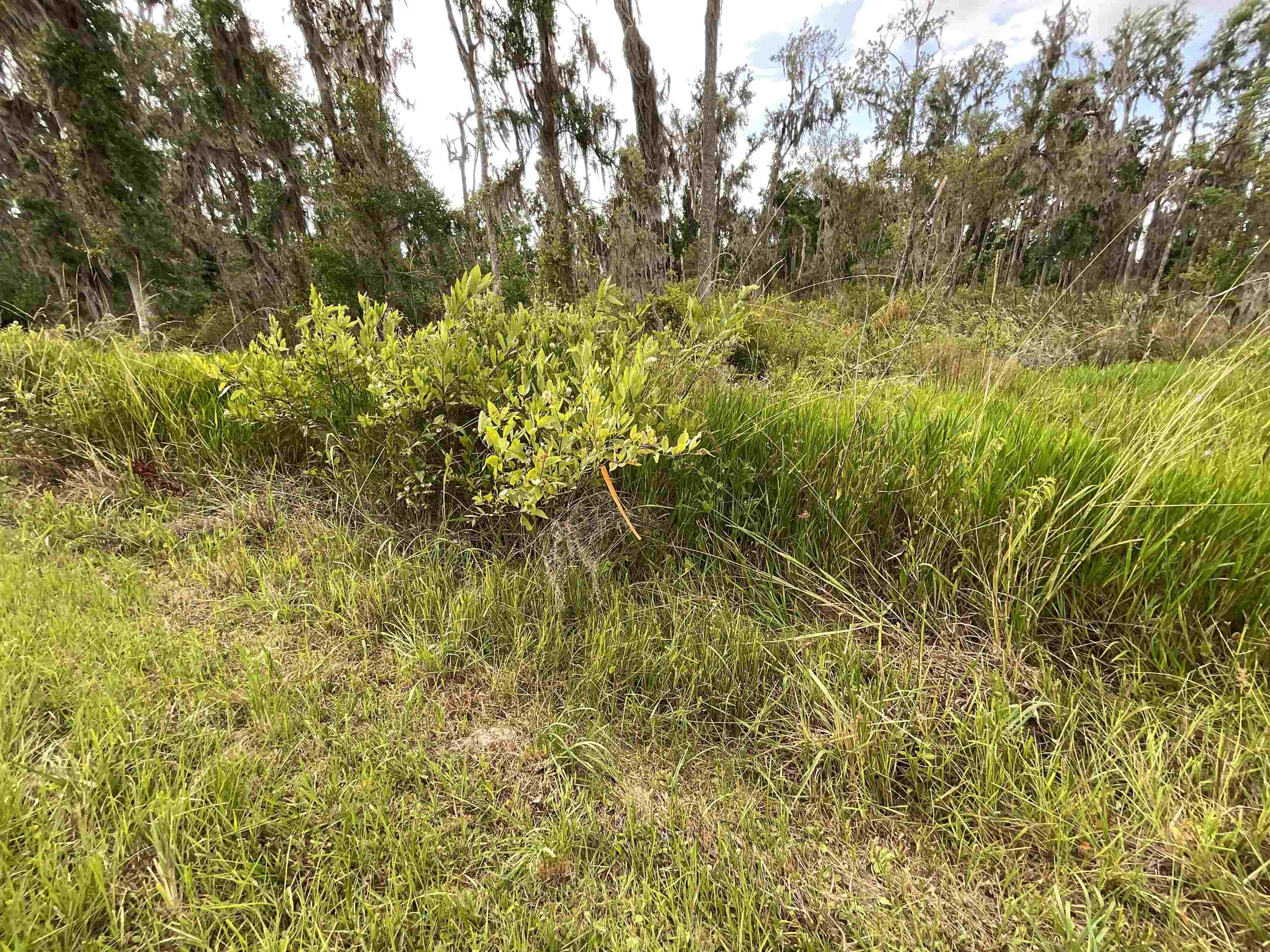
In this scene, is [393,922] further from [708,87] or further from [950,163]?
[950,163]

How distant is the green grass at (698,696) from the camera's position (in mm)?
1024

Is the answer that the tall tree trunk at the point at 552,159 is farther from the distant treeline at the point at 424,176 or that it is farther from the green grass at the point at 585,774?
the green grass at the point at 585,774

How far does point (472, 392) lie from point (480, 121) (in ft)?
58.6

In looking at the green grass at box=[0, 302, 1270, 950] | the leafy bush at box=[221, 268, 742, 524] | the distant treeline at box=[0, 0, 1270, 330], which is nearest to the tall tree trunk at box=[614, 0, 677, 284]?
the distant treeline at box=[0, 0, 1270, 330]

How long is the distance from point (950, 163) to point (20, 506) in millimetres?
22120

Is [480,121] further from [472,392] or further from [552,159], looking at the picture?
[472,392]

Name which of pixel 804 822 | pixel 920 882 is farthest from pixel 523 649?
pixel 920 882

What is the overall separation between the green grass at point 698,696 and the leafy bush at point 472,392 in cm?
23

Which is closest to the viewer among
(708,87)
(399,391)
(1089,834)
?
(1089,834)

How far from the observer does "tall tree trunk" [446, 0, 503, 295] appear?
13609mm

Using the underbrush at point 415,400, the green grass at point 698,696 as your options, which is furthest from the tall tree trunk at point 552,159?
the green grass at point 698,696

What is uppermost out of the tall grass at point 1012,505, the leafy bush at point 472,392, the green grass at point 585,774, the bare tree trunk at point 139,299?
the bare tree trunk at point 139,299

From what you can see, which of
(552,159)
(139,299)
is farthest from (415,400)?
(552,159)

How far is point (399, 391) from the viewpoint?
221cm
